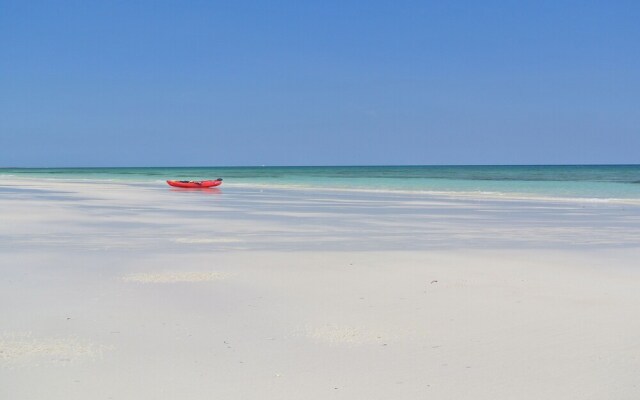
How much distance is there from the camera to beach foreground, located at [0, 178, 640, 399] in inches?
169

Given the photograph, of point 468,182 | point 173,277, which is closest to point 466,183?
point 468,182

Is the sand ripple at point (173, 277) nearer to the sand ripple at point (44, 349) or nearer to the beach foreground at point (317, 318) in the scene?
the beach foreground at point (317, 318)

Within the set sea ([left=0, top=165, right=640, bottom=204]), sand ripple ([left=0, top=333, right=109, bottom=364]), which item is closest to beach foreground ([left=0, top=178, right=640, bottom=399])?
sand ripple ([left=0, top=333, right=109, bottom=364])

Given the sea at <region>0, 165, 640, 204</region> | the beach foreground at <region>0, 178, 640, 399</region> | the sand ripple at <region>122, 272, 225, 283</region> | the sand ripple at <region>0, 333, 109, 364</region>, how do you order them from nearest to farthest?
1. the beach foreground at <region>0, 178, 640, 399</region>
2. the sand ripple at <region>0, 333, 109, 364</region>
3. the sand ripple at <region>122, 272, 225, 283</region>
4. the sea at <region>0, 165, 640, 204</region>

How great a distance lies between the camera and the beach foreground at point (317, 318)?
14.1 ft

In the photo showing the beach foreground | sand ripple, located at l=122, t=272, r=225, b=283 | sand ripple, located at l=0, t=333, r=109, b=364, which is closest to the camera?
the beach foreground

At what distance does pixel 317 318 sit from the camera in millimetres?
5945

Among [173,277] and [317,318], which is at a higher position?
[317,318]

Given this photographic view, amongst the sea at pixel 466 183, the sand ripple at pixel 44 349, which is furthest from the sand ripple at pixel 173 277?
the sea at pixel 466 183

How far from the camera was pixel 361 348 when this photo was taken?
197 inches

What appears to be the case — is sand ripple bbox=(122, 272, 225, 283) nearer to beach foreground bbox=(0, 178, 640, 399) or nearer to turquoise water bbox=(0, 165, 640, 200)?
beach foreground bbox=(0, 178, 640, 399)

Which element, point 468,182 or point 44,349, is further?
A: point 468,182

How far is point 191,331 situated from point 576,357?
2.95m

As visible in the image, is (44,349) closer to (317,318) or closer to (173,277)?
(317,318)
